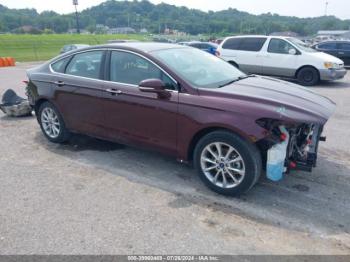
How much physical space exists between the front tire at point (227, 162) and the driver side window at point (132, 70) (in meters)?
0.82

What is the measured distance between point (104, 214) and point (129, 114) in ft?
4.65

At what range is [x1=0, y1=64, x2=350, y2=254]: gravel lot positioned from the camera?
123 inches

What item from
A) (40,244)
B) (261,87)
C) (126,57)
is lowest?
(40,244)

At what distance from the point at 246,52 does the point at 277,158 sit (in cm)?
986

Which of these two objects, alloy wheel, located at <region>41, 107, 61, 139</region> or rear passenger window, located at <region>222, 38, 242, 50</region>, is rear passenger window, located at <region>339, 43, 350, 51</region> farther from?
alloy wheel, located at <region>41, 107, 61, 139</region>

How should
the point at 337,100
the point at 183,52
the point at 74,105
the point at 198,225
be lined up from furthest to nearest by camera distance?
the point at 337,100 < the point at 74,105 < the point at 183,52 < the point at 198,225

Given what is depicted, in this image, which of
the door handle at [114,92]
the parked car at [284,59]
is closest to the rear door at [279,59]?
the parked car at [284,59]

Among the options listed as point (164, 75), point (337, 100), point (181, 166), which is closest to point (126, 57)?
point (164, 75)

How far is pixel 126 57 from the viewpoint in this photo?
182 inches

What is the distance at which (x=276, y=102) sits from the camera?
146 inches

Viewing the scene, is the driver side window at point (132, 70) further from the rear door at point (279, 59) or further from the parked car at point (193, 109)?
the rear door at point (279, 59)

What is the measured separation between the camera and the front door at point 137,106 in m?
4.18

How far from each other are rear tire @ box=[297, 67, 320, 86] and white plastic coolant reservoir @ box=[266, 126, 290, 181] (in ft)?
29.6

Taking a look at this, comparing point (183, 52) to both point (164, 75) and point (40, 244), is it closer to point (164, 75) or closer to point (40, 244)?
point (164, 75)
